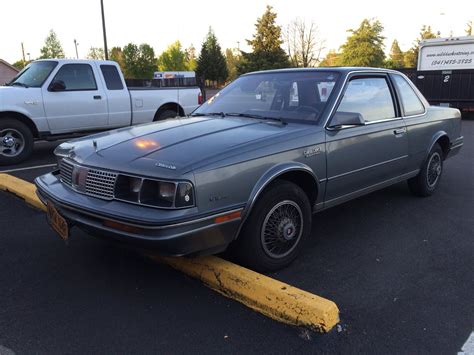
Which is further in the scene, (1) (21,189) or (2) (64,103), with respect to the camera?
(2) (64,103)

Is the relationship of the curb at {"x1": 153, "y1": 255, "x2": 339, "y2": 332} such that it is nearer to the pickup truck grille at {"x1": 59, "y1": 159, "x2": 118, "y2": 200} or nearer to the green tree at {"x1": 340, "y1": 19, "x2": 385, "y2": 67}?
the pickup truck grille at {"x1": 59, "y1": 159, "x2": 118, "y2": 200}

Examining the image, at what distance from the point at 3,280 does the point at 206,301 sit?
1.60 m

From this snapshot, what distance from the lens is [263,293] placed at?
9.62 ft

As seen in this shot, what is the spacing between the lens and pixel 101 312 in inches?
115

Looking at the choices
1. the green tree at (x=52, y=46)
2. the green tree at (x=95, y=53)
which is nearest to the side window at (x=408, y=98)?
the green tree at (x=52, y=46)

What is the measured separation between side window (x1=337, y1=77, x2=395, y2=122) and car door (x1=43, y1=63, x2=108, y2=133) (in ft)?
18.6

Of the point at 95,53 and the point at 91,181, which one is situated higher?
the point at 95,53

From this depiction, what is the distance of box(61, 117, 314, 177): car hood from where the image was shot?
9.59 feet

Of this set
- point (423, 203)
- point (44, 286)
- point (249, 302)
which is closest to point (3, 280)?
point (44, 286)

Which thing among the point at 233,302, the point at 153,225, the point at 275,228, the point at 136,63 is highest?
the point at 136,63

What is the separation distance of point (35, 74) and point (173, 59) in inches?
Answer: 3046

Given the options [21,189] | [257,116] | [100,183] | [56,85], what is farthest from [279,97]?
[56,85]

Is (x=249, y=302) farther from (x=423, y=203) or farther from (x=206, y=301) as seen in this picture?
(x=423, y=203)

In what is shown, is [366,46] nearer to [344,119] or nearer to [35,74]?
[35,74]
